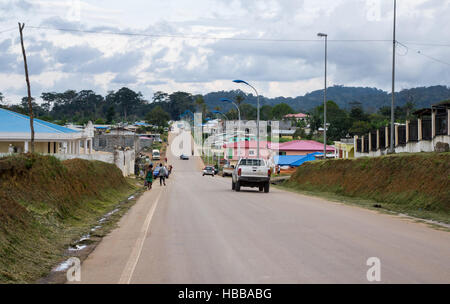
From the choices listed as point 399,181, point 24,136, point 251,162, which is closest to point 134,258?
point 399,181

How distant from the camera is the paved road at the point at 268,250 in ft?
28.1

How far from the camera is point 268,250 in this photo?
10.8m

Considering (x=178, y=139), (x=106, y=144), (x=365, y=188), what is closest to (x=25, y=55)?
(x=365, y=188)

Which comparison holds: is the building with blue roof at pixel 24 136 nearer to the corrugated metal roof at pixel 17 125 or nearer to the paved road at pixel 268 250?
the corrugated metal roof at pixel 17 125

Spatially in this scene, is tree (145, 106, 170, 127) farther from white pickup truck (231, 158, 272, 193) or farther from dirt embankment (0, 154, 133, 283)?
dirt embankment (0, 154, 133, 283)

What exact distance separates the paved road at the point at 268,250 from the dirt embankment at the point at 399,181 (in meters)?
4.01

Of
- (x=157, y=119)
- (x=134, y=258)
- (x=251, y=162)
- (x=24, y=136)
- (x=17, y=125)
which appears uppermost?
(x=157, y=119)

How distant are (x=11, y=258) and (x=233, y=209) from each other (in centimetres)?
1088

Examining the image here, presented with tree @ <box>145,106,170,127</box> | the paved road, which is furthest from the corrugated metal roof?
tree @ <box>145,106,170,127</box>

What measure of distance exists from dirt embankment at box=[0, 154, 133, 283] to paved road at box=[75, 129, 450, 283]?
1.07m

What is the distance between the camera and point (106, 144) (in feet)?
311

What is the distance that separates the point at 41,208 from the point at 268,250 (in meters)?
8.13

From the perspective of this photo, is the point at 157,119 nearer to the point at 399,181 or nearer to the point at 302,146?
the point at 302,146
